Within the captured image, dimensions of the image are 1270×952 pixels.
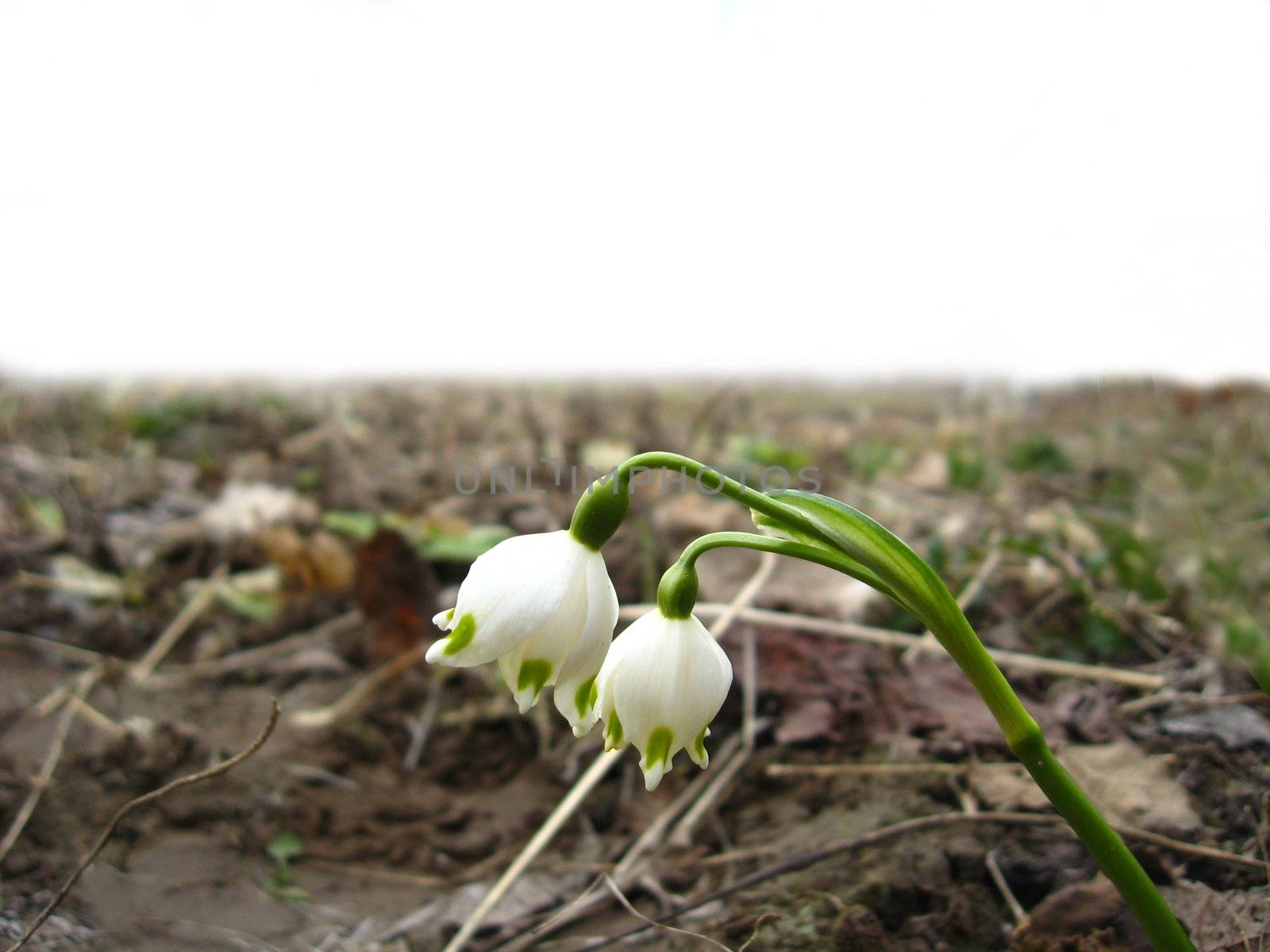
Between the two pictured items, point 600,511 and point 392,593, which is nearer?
point 600,511

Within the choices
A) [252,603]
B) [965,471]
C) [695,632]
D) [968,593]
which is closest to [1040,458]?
[965,471]

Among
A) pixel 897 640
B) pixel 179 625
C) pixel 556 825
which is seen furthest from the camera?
pixel 179 625

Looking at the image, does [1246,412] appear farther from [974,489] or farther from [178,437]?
[178,437]

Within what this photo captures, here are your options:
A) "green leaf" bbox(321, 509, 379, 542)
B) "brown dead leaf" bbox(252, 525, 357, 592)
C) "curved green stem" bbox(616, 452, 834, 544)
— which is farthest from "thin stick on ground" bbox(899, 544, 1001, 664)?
"brown dead leaf" bbox(252, 525, 357, 592)

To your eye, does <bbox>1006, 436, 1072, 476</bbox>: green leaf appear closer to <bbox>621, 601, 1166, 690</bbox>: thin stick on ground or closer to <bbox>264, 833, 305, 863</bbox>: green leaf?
<bbox>621, 601, 1166, 690</bbox>: thin stick on ground

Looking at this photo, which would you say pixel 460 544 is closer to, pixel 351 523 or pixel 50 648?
pixel 351 523
